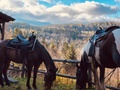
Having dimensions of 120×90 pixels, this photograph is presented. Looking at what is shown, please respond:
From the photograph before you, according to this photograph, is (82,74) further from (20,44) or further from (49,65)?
(20,44)

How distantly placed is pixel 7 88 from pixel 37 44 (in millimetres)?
1606

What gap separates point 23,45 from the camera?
610 cm

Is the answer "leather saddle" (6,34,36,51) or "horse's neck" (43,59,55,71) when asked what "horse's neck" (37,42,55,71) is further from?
"leather saddle" (6,34,36,51)

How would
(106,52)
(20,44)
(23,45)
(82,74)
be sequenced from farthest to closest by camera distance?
(20,44) < (23,45) < (82,74) < (106,52)

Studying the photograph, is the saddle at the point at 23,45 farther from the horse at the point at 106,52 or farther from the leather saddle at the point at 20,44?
the horse at the point at 106,52

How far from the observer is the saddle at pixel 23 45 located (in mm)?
5942

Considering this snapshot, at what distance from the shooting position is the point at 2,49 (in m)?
6.39

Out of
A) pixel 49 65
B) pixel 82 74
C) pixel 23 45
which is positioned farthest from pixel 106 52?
pixel 23 45

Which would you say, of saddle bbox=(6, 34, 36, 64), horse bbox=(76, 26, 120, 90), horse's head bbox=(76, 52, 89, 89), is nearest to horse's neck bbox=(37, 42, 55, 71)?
saddle bbox=(6, 34, 36, 64)

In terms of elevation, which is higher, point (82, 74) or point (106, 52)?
point (106, 52)

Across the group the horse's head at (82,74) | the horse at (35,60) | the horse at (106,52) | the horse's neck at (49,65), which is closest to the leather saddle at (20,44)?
the horse at (35,60)

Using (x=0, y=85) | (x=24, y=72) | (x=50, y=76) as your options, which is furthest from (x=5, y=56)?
(x=24, y=72)

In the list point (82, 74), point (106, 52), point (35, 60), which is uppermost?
point (106, 52)

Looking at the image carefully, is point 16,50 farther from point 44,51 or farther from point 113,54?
point 113,54
